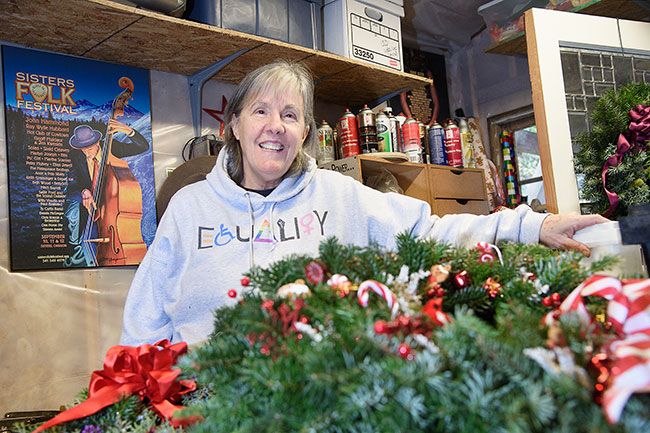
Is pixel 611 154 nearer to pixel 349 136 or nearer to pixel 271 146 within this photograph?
pixel 271 146

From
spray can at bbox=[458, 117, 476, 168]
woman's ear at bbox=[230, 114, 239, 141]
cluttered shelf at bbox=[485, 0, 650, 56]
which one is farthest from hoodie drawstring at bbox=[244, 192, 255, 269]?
cluttered shelf at bbox=[485, 0, 650, 56]

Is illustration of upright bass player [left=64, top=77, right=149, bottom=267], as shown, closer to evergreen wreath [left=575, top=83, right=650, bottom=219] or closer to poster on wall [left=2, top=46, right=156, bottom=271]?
poster on wall [left=2, top=46, right=156, bottom=271]

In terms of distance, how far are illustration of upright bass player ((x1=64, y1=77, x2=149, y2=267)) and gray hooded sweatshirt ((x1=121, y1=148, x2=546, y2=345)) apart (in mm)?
869

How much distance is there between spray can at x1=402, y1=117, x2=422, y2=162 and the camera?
10.0ft

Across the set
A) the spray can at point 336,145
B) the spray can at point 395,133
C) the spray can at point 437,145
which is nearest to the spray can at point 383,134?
the spray can at point 395,133

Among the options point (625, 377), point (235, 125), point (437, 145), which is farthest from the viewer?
point (437, 145)

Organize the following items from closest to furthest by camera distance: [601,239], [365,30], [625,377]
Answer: [625,377] → [601,239] → [365,30]

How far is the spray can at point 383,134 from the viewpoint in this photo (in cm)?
297

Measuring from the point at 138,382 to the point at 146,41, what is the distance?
1.70 m

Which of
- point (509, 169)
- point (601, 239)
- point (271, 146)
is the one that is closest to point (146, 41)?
point (271, 146)

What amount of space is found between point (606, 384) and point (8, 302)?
2.09 meters

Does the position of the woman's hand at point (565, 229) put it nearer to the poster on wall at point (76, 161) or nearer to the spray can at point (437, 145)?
the poster on wall at point (76, 161)

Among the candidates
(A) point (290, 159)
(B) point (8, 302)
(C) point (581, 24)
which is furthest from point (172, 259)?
(C) point (581, 24)

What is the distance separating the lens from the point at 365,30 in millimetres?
2791
